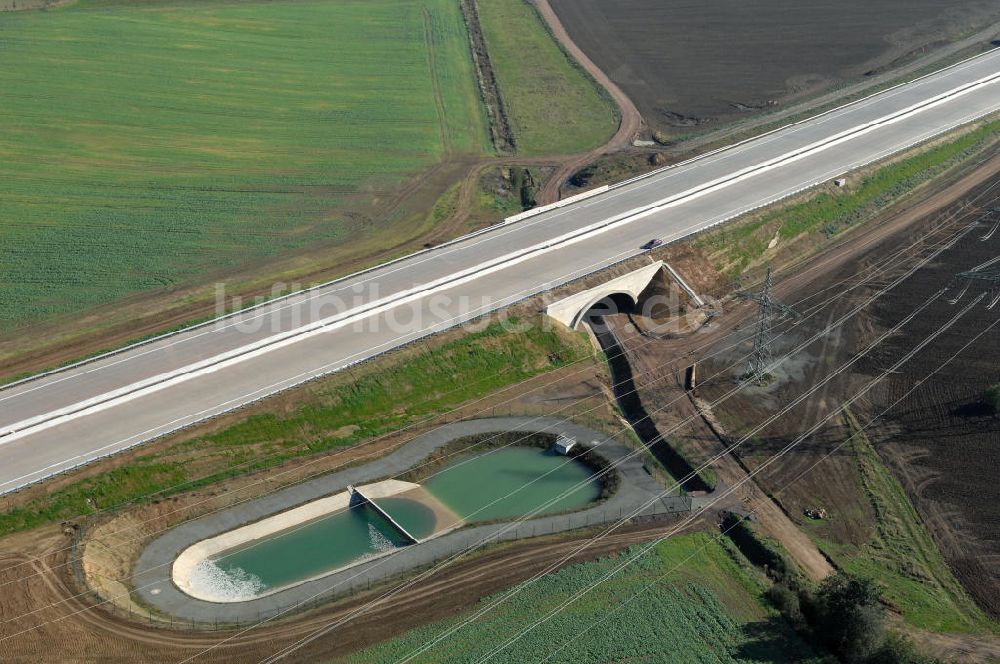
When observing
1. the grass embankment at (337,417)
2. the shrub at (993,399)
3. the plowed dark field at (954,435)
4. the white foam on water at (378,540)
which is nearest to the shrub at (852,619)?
the plowed dark field at (954,435)

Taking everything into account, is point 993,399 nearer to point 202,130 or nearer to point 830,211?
point 830,211

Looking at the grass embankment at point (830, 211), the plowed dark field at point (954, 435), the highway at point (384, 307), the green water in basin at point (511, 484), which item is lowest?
the plowed dark field at point (954, 435)

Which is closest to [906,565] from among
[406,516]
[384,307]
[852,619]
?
[852,619]

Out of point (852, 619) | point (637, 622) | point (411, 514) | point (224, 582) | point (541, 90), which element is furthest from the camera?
point (541, 90)

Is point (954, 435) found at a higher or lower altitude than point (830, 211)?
lower

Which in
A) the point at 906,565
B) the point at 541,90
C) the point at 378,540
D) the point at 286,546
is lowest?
the point at 906,565

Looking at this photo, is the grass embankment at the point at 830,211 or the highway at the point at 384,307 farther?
the grass embankment at the point at 830,211

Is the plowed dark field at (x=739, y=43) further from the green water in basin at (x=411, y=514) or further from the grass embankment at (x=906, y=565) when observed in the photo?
the green water in basin at (x=411, y=514)
